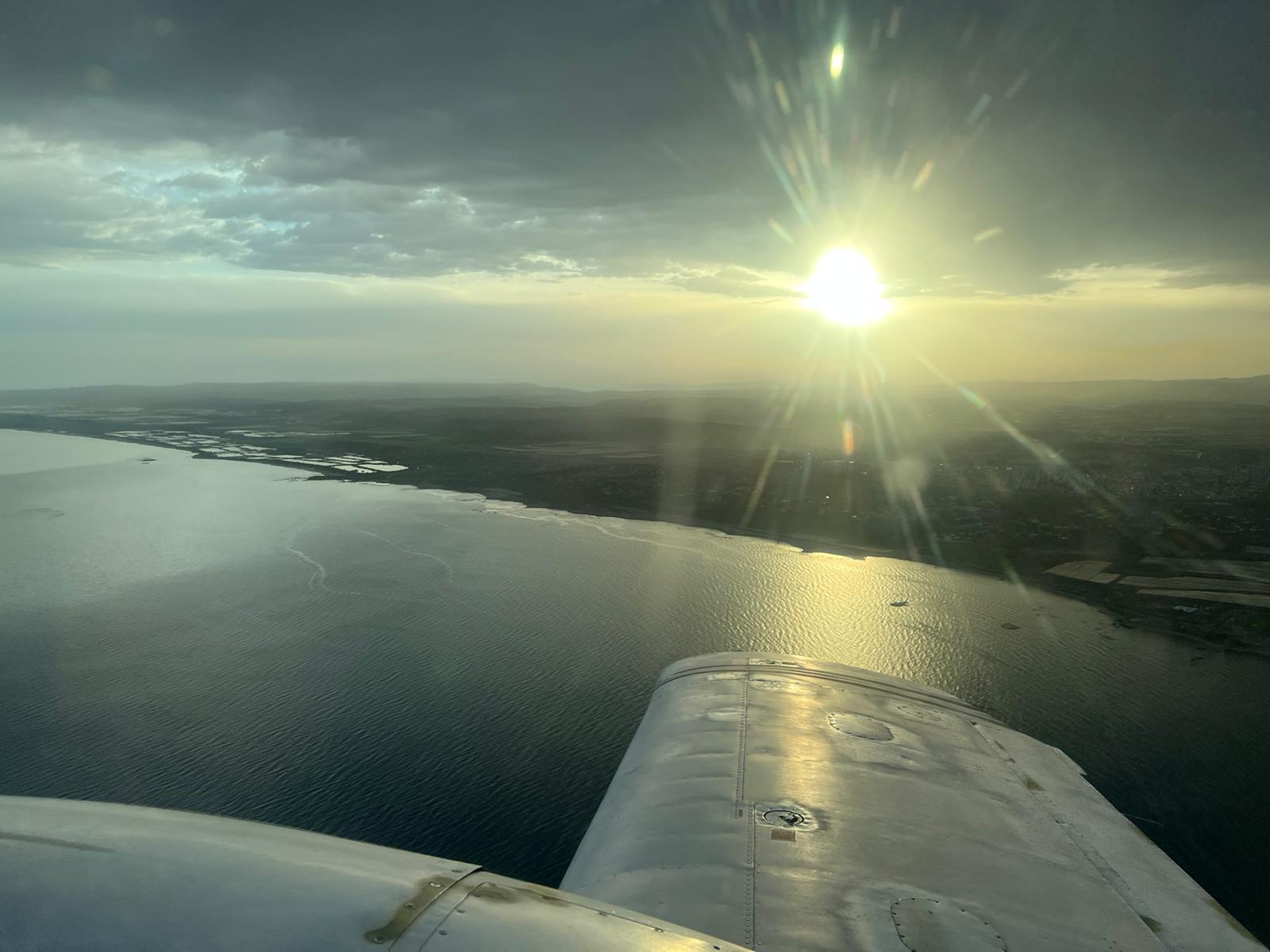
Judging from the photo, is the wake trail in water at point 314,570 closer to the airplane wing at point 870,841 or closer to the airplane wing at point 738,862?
the airplane wing at point 738,862

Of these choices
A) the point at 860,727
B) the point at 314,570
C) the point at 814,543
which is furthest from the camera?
the point at 814,543

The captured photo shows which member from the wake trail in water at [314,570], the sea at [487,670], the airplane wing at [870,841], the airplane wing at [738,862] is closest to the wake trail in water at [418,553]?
the sea at [487,670]

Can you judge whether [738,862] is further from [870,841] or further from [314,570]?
A: [314,570]

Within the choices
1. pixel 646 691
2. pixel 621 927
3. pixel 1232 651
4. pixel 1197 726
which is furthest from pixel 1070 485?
pixel 621 927

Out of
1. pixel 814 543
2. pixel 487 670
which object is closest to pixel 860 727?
pixel 487 670

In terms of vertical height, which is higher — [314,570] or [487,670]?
[314,570]

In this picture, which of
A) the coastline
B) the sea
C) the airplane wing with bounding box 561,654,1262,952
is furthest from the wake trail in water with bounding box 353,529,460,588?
the airplane wing with bounding box 561,654,1262,952
